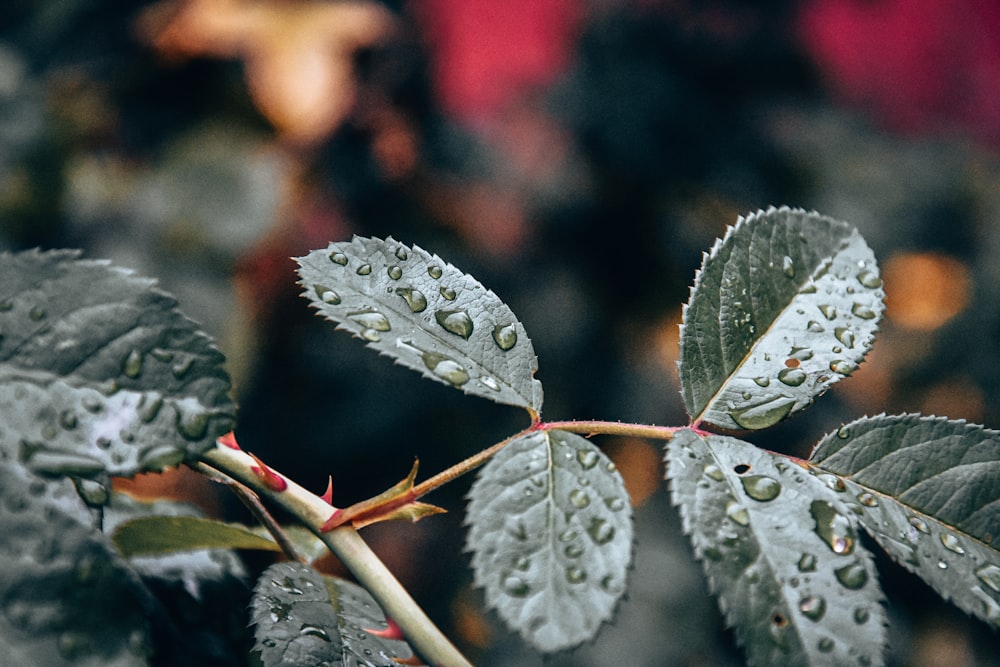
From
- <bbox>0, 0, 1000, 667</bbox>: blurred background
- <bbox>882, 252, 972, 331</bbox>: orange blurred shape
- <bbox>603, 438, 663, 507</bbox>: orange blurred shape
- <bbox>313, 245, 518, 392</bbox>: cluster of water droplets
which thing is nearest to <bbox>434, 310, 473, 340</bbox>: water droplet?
<bbox>313, 245, 518, 392</bbox>: cluster of water droplets

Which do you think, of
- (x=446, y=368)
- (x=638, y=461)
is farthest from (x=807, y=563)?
(x=638, y=461)

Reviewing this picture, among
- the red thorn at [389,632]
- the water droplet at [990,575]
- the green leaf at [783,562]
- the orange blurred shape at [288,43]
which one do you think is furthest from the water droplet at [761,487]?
the orange blurred shape at [288,43]

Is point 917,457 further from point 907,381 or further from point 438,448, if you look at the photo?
point 907,381

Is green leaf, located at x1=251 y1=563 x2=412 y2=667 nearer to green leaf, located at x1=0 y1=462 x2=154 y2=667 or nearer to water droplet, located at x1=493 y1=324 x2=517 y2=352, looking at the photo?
green leaf, located at x1=0 y1=462 x2=154 y2=667

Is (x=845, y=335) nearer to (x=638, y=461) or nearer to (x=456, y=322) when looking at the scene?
(x=456, y=322)

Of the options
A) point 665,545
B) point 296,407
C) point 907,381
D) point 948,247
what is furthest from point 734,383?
point 948,247
